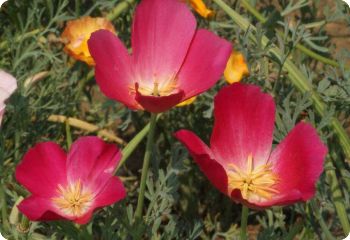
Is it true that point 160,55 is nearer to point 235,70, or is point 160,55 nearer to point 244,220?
point 244,220

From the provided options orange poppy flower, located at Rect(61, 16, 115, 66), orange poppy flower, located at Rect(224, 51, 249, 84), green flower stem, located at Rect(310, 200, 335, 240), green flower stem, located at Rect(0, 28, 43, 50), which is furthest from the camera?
green flower stem, located at Rect(0, 28, 43, 50)

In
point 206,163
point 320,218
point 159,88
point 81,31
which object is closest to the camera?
point 206,163

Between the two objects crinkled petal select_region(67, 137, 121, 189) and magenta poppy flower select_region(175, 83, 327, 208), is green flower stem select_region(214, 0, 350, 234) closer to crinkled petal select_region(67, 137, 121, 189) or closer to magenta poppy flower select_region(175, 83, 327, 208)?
magenta poppy flower select_region(175, 83, 327, 208)

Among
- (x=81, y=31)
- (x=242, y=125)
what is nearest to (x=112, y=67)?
(x=242, y=125)

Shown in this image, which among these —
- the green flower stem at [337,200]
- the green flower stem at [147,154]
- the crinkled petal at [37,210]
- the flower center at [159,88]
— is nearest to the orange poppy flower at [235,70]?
the green flower stem at [337,200]

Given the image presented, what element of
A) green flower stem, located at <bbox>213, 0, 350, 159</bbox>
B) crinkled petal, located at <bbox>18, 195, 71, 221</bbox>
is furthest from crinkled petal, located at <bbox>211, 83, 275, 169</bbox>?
green flower stem, located at <bbox>213, 0, 350, 159</bbox>

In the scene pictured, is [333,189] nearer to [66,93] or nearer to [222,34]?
[222,34]

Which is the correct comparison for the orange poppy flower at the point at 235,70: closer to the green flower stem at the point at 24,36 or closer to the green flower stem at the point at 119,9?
the green flower stem at the point at 119,9
